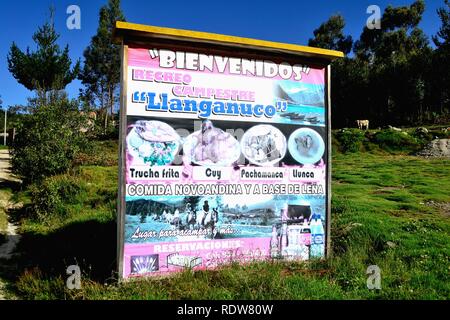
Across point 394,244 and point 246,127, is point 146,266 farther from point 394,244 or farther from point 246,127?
point 394,244

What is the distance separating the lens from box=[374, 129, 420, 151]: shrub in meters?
22.8

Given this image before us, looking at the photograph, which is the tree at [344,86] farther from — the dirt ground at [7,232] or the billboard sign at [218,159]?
the billboard sign at [218,159]

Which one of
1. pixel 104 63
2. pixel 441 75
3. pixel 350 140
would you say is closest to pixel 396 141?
pixel 350 140

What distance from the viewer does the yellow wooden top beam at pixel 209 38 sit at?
208 inches

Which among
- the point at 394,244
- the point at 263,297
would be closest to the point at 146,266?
the point at 263,297

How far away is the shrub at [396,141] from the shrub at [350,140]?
97 cm

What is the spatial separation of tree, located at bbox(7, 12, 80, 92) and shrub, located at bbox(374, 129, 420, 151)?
749 inches

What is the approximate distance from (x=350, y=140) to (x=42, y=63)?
63.1 ft

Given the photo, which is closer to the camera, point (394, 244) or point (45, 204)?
point (394, 244)

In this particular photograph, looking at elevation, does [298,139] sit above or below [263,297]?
above

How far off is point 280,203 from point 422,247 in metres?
2.49

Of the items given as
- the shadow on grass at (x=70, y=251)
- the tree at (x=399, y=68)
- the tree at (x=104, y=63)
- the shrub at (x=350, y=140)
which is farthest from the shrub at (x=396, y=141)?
the tree at (x=104, y=63)

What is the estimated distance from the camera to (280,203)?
6.25m

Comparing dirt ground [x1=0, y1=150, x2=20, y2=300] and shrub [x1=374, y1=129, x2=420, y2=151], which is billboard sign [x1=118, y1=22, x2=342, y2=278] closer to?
dirt ground [x1=0, y1=150, x2=20, y2=300]
